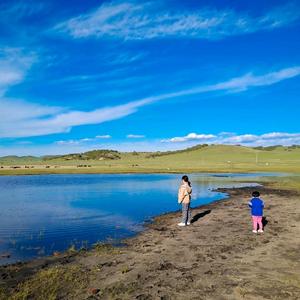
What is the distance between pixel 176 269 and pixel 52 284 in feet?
12.7

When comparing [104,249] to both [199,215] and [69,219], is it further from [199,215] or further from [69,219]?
[199,215]

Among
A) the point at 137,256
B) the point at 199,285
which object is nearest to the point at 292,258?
the point at 199,285

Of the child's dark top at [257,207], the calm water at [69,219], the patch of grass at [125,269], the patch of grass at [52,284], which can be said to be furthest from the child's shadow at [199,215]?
the patch of grass at [52,284]

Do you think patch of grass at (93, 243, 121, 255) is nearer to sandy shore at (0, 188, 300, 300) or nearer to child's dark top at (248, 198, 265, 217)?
sandy shore at (0, 188, 300, 300)

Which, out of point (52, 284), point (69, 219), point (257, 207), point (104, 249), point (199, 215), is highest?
point (257, 207)

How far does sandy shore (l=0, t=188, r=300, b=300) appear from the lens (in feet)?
36.7

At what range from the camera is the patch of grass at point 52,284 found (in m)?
11.2

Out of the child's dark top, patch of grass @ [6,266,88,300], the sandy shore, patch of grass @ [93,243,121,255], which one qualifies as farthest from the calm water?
the child's dark top

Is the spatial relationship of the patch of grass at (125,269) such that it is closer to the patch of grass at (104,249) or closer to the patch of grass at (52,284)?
the patch of grass at (52,284)

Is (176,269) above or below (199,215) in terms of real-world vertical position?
below

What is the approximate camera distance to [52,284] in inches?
477

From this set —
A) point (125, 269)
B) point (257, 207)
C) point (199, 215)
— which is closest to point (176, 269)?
point (125, 269)

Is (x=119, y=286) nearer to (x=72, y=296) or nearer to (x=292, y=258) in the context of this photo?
(x=72, y=296)

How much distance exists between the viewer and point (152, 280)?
1225 cm
